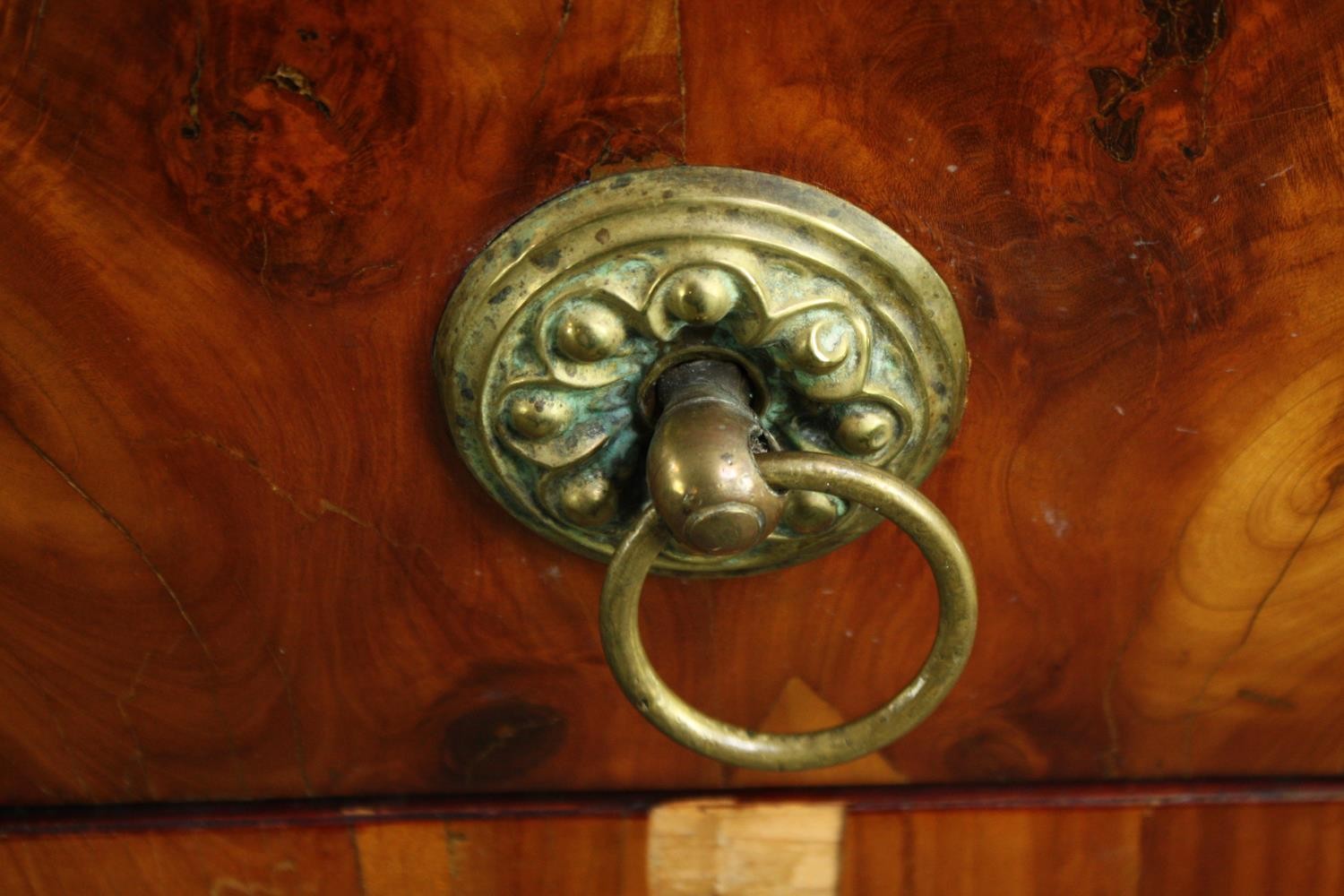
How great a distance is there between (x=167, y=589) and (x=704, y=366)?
0.70 ft

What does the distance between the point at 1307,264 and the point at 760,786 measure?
0.92 ft

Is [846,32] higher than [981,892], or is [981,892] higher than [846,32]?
[846,32]

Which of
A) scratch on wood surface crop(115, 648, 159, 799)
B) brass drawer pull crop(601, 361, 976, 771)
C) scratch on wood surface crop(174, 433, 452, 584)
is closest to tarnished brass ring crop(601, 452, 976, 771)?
brass drawer pull crop(601, 361, 976, 771)

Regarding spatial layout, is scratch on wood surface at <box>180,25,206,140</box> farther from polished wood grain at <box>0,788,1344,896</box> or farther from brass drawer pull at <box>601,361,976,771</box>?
polished wood grain at <box>0,788,1344,896</box>

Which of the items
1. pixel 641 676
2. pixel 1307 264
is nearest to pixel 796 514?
pixel 641 676

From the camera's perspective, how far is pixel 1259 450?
0.38m

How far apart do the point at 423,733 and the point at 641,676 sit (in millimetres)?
153

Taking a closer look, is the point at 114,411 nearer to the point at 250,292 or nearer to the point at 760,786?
the point at 250,292

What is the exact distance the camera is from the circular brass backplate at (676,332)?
0.31 m

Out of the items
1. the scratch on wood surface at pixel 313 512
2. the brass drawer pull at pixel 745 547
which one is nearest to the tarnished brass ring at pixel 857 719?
the brass drawer pull at pixel 745 547

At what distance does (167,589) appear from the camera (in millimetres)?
391

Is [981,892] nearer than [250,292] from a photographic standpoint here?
No

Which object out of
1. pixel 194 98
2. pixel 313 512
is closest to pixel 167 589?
pixel 313 512

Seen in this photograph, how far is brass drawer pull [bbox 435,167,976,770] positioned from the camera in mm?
303
